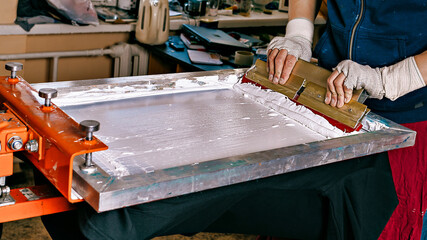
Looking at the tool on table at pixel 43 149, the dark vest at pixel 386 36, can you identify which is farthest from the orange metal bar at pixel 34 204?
the dark vest at pixel 386 36

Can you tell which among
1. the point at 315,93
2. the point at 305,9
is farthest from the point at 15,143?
the point at 305,9

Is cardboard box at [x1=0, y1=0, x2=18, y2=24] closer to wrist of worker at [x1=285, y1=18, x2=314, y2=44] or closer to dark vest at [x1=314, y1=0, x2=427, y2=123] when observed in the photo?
wrist of worker at [x1=285, y1=18, x2=314, y2=44]

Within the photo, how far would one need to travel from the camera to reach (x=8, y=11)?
2.61 m

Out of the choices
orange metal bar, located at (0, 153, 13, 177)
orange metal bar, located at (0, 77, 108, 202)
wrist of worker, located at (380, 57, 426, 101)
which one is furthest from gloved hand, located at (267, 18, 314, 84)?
orange metal bar, located at (0, 153, 13, 177)

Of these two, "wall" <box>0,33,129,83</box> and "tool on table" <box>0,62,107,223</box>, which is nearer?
"tool on table" <box>0,62,107,223</box>

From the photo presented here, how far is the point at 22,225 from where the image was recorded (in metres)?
2.37

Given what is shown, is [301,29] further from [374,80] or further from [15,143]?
[15,143]

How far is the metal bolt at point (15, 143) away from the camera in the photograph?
1037 millimetres

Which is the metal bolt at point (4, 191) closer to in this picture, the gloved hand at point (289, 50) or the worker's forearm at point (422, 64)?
the gloved hand at point (289, 50)

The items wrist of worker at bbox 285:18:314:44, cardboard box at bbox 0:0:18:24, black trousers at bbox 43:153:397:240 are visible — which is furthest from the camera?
cardboard box at bbox 0:0:18:24

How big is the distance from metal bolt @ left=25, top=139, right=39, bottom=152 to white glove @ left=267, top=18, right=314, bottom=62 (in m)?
0.94

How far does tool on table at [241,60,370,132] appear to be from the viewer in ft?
4.83

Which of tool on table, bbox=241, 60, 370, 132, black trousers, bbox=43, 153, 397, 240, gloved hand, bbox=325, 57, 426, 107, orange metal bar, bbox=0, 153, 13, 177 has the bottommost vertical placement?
black trousers, bbox=43, 153, 397, 240

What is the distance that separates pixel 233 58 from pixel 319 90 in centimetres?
117
